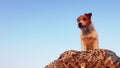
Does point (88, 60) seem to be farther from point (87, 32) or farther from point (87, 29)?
point (87, 29)

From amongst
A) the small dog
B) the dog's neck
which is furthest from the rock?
the dog's neck

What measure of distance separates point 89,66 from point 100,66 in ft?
1.41

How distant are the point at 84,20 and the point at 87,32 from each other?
76 centimetres

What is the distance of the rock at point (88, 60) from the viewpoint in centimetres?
927

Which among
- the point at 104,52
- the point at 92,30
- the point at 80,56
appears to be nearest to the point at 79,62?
the point at 80,56

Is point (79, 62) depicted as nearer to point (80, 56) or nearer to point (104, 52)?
point (80, 56)

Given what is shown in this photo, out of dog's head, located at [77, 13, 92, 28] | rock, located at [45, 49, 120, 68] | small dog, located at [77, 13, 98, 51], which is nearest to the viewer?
rock, located at [45, 49, 120, 68]

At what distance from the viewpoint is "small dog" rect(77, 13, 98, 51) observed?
1510 cm

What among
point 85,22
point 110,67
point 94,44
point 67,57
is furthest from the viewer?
point 85,22

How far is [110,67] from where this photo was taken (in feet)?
30.1

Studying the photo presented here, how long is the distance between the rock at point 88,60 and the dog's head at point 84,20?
5870 millimetres

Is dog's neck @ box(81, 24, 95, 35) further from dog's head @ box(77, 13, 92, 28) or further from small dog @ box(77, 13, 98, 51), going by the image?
dog's head @ box(77, 13, 92, 28)

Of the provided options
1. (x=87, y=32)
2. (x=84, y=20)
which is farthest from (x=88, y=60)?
(x=84, y=20)

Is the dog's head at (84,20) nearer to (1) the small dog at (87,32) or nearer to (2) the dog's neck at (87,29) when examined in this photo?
(1) the small dog at (87,32)
